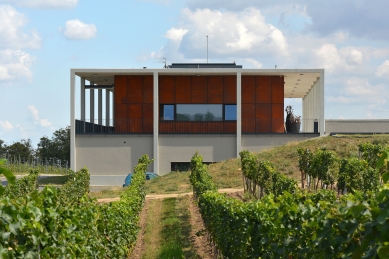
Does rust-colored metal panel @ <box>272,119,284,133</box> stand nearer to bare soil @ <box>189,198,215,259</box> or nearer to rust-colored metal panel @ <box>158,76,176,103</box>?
rust-colored metal panel @ <box>158,76,176,103</box>

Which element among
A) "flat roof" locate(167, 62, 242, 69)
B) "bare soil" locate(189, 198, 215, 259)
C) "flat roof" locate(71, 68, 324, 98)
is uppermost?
"flat roof" locate(167, 62, 242, 69)

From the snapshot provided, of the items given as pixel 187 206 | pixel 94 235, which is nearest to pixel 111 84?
pixel 187 206

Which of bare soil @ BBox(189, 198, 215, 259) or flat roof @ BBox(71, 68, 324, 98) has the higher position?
flat roof @ BBox(71, 68, 324, 98)

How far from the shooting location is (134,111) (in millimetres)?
38938

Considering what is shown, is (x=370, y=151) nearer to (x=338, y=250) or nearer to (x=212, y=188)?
(x=212, y=188)

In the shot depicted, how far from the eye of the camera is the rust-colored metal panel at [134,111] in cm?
3888

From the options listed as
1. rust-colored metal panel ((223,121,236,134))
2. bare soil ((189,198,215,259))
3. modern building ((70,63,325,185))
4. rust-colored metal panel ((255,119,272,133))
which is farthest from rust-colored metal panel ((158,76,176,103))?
bare soil ((189,198,215,259))

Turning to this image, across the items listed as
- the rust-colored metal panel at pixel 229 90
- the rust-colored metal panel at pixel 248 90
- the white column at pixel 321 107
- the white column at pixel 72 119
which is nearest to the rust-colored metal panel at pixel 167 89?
the rust-colored metal panel at pixel 229 90

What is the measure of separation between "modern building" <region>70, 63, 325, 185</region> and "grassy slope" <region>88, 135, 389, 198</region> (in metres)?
4.32

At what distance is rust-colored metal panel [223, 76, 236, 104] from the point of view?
38812 mm

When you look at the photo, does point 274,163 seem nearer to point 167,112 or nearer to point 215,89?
point 215,89

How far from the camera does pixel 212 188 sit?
1711cm

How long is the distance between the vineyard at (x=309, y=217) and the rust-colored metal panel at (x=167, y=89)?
16980 mm

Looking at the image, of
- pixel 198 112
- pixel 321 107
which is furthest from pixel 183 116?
pixel 321 107
